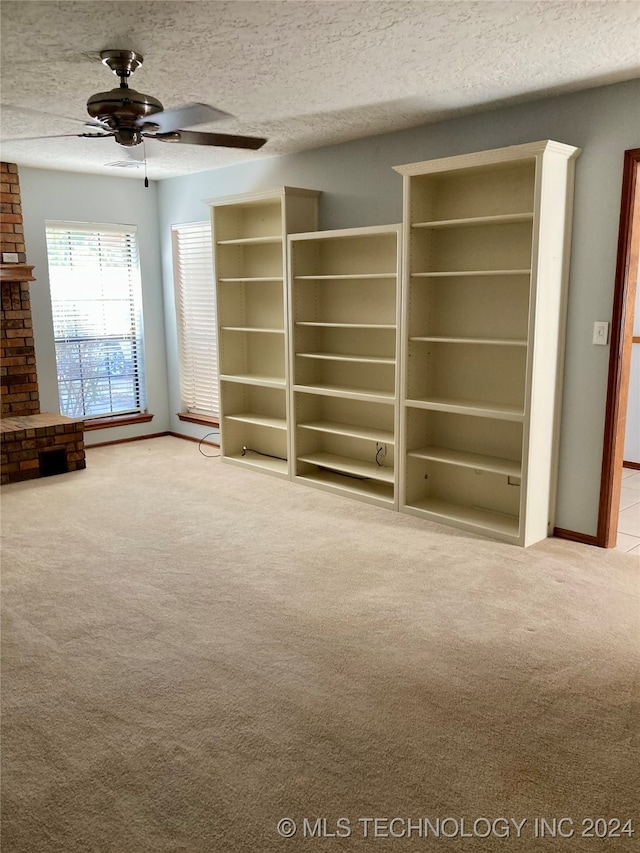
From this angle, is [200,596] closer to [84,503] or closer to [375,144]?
[84,503]

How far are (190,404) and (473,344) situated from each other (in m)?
3.47

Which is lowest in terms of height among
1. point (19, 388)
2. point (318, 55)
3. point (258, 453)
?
point (258, 453)

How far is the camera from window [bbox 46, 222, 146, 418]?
6.07 metres

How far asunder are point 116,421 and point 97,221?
6.18 ft

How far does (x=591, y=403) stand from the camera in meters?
3.73

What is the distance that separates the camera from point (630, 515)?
439 cm

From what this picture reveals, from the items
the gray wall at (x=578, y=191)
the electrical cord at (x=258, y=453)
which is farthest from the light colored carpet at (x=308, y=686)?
the electrical cord at (x=258, y=453)

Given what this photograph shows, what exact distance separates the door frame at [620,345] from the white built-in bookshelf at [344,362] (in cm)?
130

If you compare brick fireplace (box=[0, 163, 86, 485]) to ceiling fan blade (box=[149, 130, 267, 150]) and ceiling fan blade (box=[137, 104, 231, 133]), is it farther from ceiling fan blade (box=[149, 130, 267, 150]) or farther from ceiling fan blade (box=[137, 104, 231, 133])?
ceiling fan blade (box=[137, 104, 231, 133])

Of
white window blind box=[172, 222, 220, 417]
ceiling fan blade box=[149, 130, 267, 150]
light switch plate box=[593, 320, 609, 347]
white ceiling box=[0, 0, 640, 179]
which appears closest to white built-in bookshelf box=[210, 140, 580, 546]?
light switch plate box=[593, 320, 609, 347]

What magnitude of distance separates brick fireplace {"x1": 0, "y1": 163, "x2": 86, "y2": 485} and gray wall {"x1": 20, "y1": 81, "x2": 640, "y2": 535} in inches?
5.0

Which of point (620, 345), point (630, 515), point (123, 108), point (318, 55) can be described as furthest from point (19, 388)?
point (630, 515)

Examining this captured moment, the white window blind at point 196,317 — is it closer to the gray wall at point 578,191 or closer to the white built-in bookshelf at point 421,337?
the white built-in bookshelf at point 421,337

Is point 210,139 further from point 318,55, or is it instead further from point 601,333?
point 601,333
